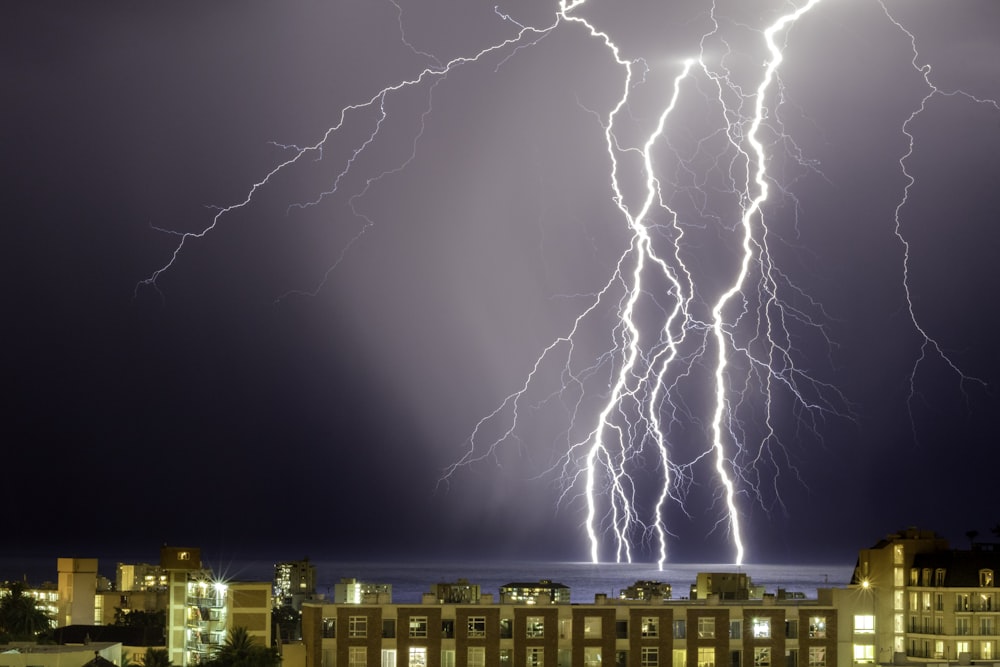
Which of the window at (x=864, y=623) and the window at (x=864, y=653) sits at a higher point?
the window at (x=864, y=623)

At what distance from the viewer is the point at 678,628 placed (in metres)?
46.2

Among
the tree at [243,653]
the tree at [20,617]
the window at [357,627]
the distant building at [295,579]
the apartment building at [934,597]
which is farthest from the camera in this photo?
the distant building at [295,579]

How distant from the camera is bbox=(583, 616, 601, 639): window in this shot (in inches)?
1807

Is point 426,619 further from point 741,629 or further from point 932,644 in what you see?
point 932,644

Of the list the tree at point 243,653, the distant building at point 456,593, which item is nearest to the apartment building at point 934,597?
the distant building at point 456,593

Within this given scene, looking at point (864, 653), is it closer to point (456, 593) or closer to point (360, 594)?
point (456, 593)

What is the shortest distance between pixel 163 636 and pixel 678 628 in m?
28.4

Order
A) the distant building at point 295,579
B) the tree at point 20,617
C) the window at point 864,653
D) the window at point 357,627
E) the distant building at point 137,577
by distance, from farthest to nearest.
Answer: the distant building at point 295,579
the distant building at point 137,577
the tree at point 20,617
the window at point 864,653
the window at point 357,627

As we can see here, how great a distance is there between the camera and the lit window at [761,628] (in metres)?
46.4

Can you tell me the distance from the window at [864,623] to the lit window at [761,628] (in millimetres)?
7671

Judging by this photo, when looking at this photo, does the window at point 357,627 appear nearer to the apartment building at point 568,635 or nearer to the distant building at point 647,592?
the apartment building at point 568,635

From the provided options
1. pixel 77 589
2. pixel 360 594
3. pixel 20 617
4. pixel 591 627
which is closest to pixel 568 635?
pixel 591 627

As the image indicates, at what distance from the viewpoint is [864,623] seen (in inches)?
2138

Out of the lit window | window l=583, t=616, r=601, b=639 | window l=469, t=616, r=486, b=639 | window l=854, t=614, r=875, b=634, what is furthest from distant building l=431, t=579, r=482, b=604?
window l=854, t=614, r=875, b=634
